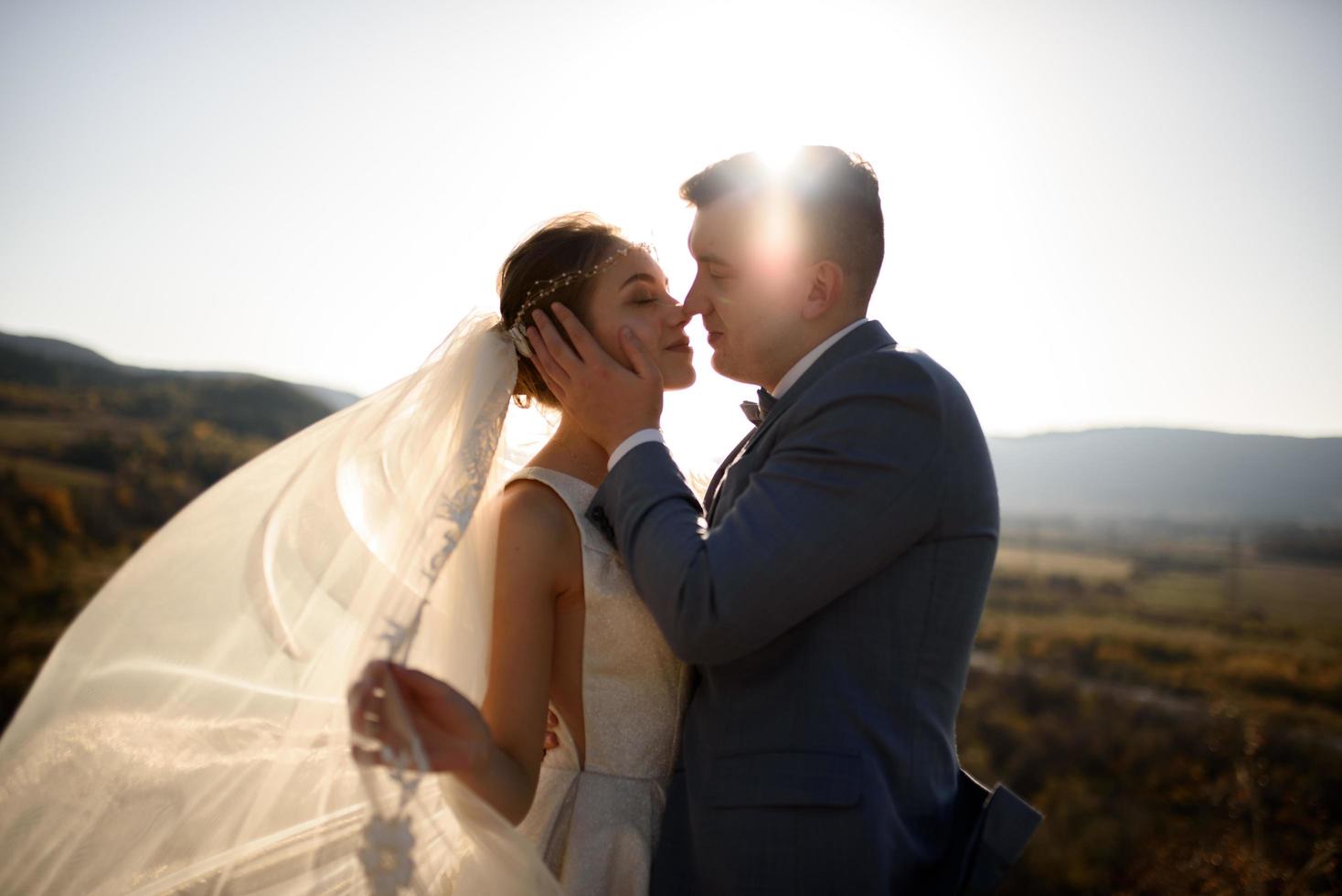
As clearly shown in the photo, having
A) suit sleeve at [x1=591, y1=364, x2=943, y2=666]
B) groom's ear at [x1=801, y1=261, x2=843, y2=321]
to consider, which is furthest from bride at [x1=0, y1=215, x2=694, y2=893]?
groom's ear at [x1=801, y1=261, x2=843, y2=321]

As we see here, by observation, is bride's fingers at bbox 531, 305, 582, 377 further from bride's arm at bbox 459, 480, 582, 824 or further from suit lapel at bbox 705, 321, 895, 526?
suit lapel at bbox 705, 321, 895, 526

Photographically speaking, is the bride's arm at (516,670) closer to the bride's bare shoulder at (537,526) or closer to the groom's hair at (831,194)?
the bride's bare shoulder at (537,526)

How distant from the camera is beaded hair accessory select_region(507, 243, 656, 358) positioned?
2.62m

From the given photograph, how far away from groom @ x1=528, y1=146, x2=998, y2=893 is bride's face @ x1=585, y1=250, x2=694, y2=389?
1.33 ft

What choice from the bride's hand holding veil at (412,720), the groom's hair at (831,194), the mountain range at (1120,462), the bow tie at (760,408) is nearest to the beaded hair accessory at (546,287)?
the groom's hair at (831,194)

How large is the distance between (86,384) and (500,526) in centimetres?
1379

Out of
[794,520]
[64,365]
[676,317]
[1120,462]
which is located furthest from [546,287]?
[1120,462]

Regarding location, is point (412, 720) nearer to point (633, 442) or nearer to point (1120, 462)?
point (633, 442)

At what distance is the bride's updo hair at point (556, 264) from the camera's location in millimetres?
2660

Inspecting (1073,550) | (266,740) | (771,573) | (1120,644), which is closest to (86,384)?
(266,740)

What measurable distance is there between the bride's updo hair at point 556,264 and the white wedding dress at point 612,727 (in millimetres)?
554

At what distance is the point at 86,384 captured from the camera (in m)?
13.5

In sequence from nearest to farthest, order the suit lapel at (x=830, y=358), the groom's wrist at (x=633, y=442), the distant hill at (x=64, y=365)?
the groom's wrist at (x=633, y=442)
the suit lapel at (x=830, y=358)
the distant hill at (x=64, y=365)

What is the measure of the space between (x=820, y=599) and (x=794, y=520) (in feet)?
0.57
